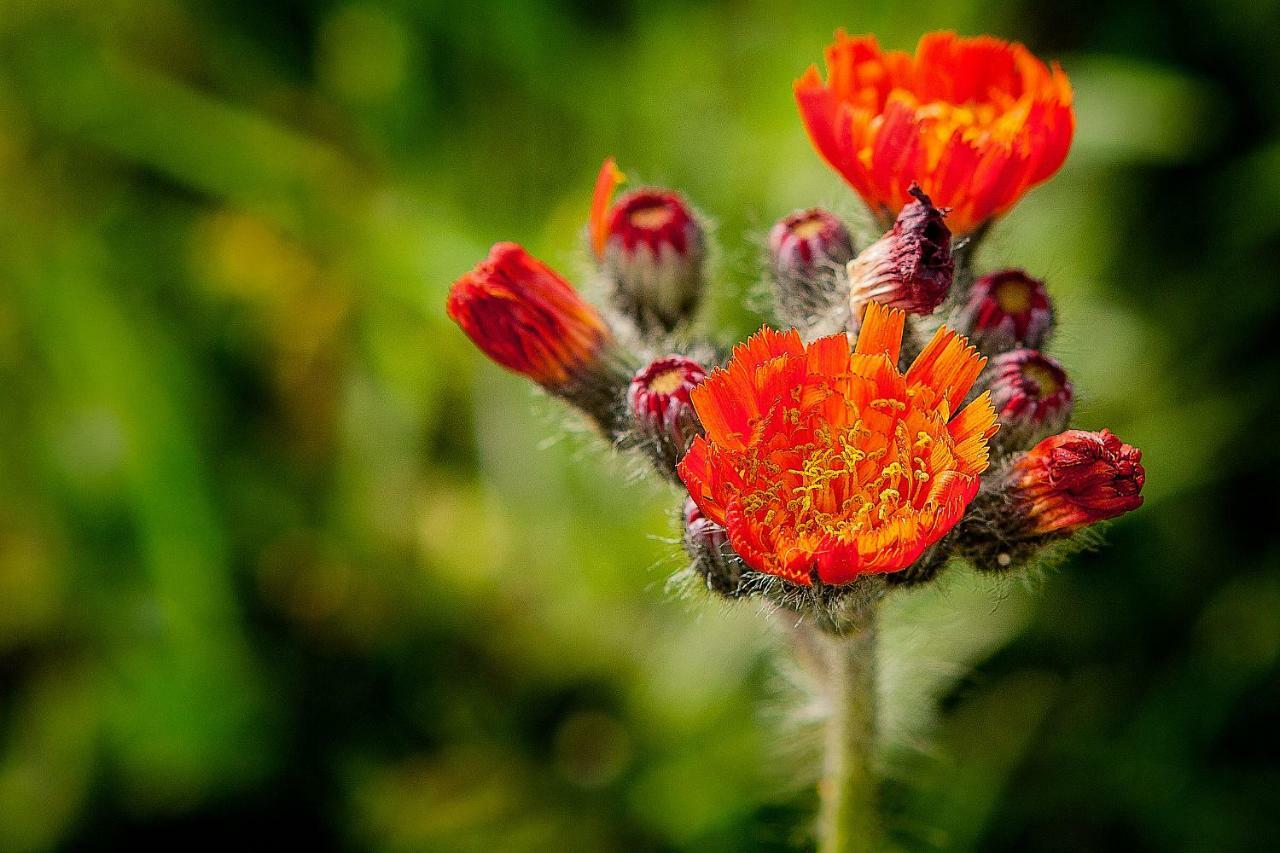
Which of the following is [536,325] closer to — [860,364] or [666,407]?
[666,407]

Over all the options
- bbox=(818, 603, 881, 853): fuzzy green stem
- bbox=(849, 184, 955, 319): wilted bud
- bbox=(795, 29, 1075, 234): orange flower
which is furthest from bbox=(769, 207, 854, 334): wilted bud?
bbox=(818, 603, 881, 853): fuzzy green stem

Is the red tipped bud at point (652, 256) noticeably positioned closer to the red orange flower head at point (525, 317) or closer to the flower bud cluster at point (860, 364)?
the flower bud cluster at point (860, 364)

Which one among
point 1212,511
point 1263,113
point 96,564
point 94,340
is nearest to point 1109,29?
point 1263,113

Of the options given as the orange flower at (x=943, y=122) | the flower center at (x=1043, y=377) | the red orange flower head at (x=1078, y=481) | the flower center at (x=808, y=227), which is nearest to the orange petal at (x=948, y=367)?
the red orange flower head at (x=1078, y=481)

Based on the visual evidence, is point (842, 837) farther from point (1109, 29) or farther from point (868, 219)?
point (1109, 29)

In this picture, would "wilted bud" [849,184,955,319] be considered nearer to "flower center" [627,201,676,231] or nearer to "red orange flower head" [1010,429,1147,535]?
"red orange flower head" [1010,429,1147,535]

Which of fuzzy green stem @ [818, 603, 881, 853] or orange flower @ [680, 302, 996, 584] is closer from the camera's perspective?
orange flower @ [680, 302, 996, 584]
